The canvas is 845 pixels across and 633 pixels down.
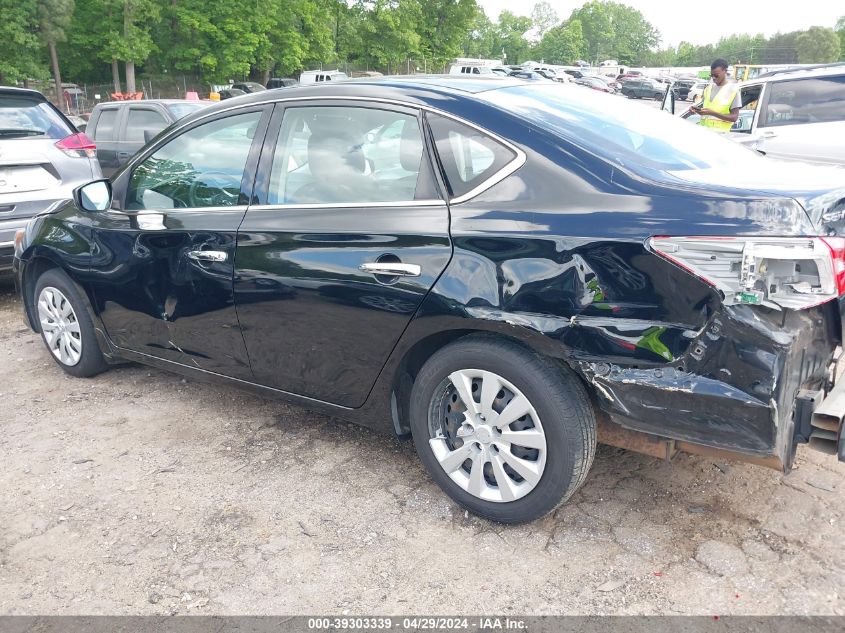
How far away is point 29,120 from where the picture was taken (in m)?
6.46

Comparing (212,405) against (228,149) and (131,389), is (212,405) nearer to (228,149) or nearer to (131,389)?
(131,389)

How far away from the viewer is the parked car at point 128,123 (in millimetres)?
10680

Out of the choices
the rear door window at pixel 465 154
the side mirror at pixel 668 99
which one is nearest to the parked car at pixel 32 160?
the rear door window at pixel 465 154

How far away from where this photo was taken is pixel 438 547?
9.32 feet

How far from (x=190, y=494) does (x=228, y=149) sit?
169cm

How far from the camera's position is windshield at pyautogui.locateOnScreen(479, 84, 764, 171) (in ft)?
9.18

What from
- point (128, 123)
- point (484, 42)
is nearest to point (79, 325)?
point (128, 123)

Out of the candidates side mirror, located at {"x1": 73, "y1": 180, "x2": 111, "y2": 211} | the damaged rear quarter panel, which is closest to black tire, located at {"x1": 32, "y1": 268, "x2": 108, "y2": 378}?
side mirror, located at {"x1": 73, "y1": 180, "x2": 111, "y2": 211}

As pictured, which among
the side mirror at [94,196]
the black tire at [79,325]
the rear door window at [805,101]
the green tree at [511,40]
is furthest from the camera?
the green tree at [511,40]

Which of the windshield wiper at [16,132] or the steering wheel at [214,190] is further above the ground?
the windshield wiper at [16,132]

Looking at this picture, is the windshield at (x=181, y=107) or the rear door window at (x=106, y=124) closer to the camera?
the windshield at (x=181, y=107)

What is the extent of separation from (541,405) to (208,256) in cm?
182

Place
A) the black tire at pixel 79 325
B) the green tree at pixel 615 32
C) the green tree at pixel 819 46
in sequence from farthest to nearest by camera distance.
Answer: the green tree at pixel 615 32
the green tree at pixel 819 46
the black tire at pixel 79 325

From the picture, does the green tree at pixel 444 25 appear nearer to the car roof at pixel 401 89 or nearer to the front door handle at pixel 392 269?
the car roof at pixel 401 89
